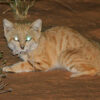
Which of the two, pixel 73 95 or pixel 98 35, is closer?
pixel 73 95

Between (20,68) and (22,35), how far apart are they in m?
0.74

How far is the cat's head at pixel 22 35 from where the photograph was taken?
6.72 meters

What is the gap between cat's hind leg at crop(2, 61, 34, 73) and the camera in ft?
23.0

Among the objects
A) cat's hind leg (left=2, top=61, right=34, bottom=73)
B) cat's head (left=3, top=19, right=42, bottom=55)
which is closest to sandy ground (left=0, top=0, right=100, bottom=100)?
cat's hind leg (left=2, top=61, right=34, bottom=73)

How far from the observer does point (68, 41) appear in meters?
7.12

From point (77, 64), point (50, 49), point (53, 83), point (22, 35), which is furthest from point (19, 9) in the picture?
point (53, 83)

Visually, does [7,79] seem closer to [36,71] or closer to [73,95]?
[36,71]

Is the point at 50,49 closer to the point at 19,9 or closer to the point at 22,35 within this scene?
the point at 22,35

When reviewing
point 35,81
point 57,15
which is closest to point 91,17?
point 57,15

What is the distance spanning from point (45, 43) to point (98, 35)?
7.89 feet

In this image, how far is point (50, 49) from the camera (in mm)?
7117

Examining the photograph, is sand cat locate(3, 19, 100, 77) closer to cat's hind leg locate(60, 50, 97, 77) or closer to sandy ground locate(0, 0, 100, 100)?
cat's hind leg locate(60, 50, 97, 77)

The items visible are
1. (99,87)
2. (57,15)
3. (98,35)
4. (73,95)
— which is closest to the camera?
(73,95)

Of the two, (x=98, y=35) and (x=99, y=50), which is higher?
(x=99, y=50)
